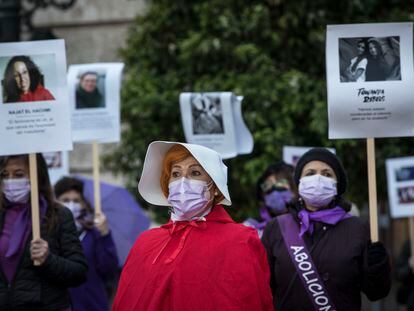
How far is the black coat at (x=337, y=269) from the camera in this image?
548cm

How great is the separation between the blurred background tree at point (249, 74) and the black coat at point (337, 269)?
135 inches

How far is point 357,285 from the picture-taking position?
5.55 meters

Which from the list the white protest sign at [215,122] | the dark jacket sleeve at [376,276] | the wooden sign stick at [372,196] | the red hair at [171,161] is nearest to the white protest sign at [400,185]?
the white protest sign at [215,122]

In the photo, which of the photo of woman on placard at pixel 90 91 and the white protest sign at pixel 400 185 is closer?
the photo of woman on placard at pixel 90 91

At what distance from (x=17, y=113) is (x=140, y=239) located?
1474 mm

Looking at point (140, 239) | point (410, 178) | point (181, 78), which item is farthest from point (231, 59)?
point (140, 239)

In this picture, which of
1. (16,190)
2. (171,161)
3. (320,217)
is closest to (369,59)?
(320,217)

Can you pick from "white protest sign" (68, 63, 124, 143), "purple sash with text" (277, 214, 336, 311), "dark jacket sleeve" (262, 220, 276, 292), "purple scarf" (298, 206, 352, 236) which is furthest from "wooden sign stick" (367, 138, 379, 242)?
"white protest sign" (68, 63, 124, 143)

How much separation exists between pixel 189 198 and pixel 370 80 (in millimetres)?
1556

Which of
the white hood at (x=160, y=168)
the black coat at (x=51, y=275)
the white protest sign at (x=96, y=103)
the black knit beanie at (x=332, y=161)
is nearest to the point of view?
the white hood at (x=160, y=168)

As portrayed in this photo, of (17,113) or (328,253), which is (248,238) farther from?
(17,113)

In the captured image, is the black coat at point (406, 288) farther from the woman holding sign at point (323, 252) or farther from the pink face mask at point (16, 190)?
the pink face mask at point (16, 190)

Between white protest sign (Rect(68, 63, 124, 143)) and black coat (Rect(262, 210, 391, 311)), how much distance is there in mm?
2390

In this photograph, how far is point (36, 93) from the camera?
6.08 metres
